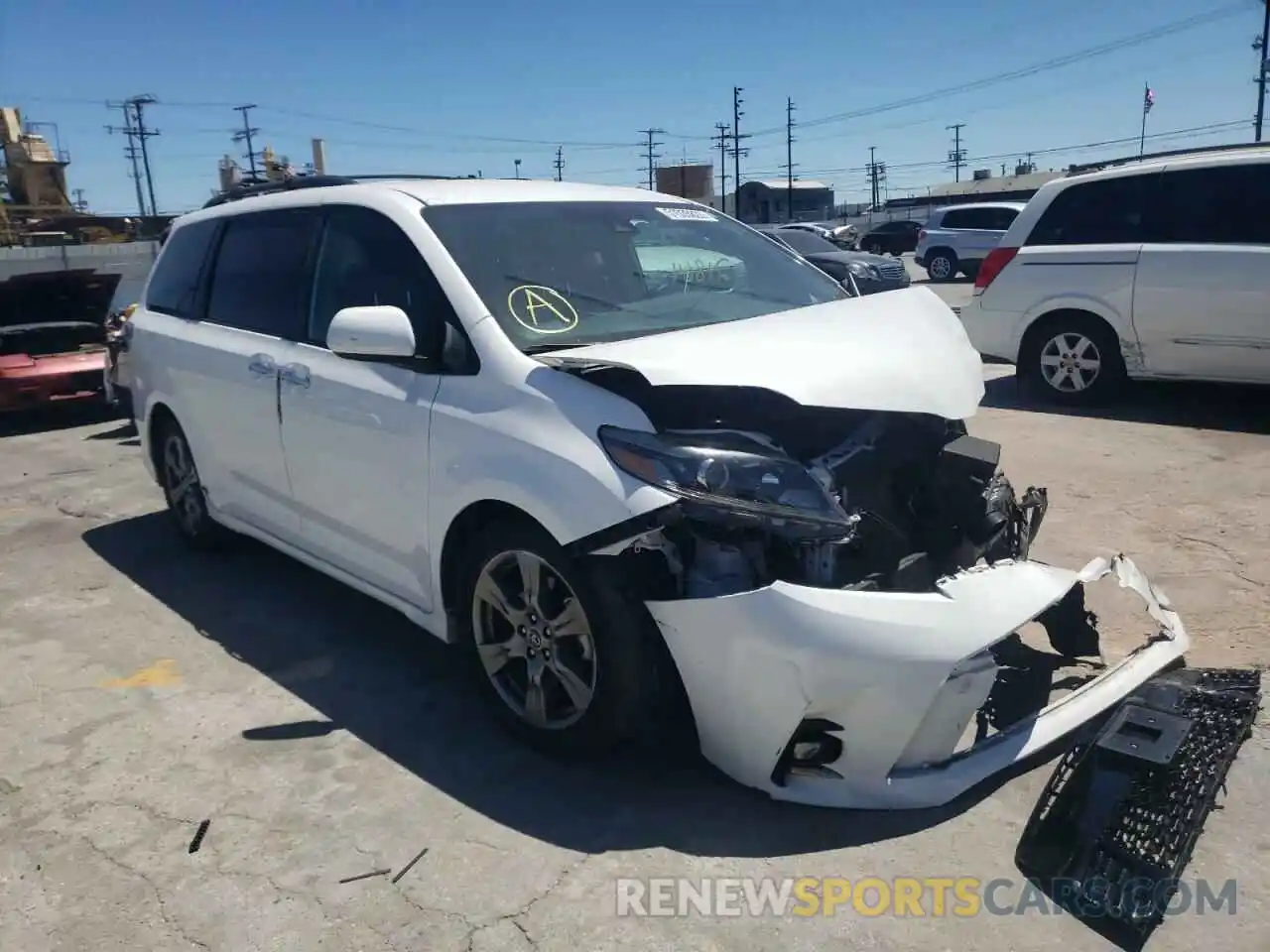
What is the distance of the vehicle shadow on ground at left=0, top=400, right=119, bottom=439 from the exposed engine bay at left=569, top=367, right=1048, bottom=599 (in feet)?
30.0

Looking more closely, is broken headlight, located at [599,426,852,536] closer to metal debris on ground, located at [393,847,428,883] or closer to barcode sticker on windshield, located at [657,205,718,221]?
metal debris on ground, located at [393,847,428,883]

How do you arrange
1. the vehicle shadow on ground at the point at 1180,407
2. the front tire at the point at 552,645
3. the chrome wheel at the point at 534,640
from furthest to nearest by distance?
the vehicle shadow on ground at the point at 1180,407 → the chrome wheel at the point at 534,640 → the front tire at the point at 552,645

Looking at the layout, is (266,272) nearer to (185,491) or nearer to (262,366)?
(262,366)

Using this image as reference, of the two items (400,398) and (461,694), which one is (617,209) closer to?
(400,398)

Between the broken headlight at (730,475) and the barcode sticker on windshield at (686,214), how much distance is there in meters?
1.77

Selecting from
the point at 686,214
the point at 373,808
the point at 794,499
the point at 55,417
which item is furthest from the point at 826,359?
the point at 55,417

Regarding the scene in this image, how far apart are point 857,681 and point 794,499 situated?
52cm

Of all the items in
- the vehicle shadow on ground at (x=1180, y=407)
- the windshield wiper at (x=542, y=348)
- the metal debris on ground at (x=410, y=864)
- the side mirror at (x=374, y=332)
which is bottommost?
the metal debris on ground at (x=410, y=864)

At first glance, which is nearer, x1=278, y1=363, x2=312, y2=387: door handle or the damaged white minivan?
the damaged white minivan

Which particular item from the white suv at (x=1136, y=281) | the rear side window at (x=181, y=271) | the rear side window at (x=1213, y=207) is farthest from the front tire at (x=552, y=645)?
the rear side window at (x=1213, y=207)

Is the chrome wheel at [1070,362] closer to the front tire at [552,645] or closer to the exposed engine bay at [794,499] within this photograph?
the exposed engine bay at [794,499]

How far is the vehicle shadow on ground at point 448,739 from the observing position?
276 centimetres

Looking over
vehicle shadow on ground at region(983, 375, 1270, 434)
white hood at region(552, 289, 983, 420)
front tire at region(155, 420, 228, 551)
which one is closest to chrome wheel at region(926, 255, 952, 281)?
vehicle shadow on ground at region(983, 375, 1270, 434)
